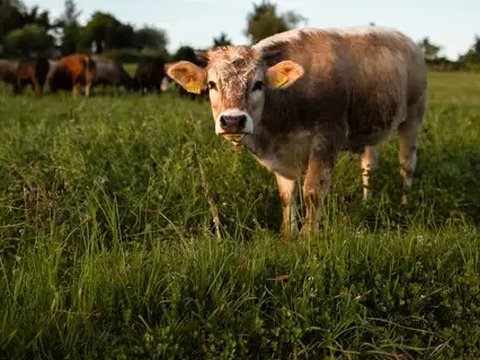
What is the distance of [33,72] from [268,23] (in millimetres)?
38454

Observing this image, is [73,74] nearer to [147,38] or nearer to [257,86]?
[257,86]

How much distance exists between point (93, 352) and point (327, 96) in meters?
2.82

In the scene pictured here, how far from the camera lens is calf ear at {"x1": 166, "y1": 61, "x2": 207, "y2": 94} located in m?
4.31

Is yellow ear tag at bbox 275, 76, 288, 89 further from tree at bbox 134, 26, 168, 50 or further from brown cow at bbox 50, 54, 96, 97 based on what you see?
tree at bbox 134, 26, 168, 50

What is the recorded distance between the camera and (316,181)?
462 centimetres

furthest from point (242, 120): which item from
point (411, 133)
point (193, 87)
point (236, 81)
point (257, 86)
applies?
point (411, 133)

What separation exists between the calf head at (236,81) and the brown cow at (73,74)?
17.7 meters

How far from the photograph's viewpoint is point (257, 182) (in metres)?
5.37

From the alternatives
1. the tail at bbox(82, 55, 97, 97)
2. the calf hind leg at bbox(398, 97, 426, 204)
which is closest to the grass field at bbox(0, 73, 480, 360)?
the calf hind leg at bbox(398, 97, 426, 204)

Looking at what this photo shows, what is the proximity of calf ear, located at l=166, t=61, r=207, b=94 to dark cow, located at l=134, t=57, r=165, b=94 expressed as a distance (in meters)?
18.7

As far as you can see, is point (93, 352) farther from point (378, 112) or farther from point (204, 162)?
point (378, 112)

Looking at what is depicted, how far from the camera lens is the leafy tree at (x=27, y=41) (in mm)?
47688

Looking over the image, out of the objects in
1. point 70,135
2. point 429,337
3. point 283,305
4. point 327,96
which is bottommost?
point 429,337

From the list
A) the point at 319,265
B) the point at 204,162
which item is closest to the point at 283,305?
the point at 319,265
